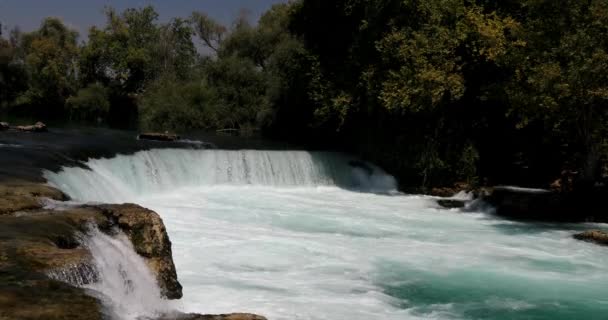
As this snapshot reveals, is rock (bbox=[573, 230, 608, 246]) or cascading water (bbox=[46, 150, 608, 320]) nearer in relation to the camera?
cascading water (bbox=[46, 150, 608, 320])

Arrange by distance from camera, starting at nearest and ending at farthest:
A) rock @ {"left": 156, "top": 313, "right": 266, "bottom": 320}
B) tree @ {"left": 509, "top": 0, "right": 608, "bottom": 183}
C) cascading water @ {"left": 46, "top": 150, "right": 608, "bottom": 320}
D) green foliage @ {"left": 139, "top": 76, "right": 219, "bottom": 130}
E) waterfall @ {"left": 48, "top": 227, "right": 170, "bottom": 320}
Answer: rock @ {"left": 156, "top": 313, "right": 266, "bottom": 320}
waterfall @ {"left": 48, "top": 227, "right": 170, "bottom": 320}
cascading water @ {"left": 46, "top": 150, "right": 608, "bottom": 320}
tree @ {"left": 509, "top": 0, "right": 608, "bottom": 183}
green foliage @ {"left": 139, "top": 76, "right": 219, "bottom": 130}

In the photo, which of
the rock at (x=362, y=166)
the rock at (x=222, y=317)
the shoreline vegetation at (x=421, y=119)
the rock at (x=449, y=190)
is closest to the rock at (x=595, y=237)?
the shoreline vegetation at (x=421, y=119)

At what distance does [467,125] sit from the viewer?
→ 71.4 feet

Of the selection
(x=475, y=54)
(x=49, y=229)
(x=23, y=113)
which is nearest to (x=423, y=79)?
(x=475, y=54)

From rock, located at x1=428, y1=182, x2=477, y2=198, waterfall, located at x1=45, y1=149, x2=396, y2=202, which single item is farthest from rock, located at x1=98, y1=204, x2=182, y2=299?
rock, located at x1=428, y1=182, x2=477, y2=198

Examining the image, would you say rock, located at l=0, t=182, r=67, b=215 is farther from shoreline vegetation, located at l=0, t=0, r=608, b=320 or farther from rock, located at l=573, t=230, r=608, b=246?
rock, located at l=573, t=230, r=608, b=246

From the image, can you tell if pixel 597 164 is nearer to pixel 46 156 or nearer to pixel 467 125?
pixel 467 125

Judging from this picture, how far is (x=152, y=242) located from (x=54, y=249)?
1.56 m

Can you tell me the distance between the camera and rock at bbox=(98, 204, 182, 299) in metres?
8.13

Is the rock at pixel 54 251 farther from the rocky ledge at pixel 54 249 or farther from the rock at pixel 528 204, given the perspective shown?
the rock at pixel 528 204

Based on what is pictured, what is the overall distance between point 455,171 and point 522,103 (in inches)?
167

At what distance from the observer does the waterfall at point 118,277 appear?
639 cm

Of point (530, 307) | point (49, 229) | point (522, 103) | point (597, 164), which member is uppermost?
point (522, 103)

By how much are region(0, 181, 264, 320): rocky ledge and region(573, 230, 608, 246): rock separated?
33.3ft
